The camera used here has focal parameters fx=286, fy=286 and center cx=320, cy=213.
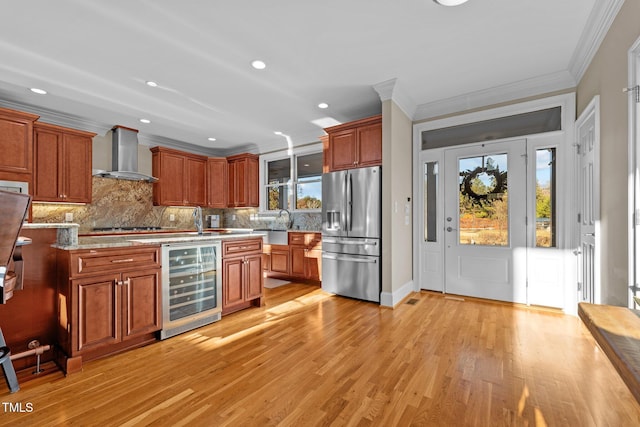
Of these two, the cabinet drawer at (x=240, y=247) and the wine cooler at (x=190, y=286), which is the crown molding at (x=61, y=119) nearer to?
the wine cooler at (x=190, y=286)

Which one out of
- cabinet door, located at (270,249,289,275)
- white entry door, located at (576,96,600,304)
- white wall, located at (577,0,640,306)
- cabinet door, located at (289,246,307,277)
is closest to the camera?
white wall, located at (577,0,640,306)

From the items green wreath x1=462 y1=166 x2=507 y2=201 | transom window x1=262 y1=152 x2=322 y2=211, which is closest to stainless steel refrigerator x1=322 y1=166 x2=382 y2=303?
green wreath x1=462 y1=166 x2=507 y2=201

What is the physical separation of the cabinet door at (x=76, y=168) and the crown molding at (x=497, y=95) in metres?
5.11

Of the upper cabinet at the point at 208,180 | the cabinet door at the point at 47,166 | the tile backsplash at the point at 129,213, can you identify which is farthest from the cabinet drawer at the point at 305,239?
the cabinet door at the point at 47,166

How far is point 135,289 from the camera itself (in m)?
2.39

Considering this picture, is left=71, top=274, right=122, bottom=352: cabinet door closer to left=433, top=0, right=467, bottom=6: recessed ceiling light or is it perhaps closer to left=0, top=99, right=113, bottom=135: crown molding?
left=433, top=0, right=467, bottom=6: recessed ceiling light

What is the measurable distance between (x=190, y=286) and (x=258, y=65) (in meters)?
2.37

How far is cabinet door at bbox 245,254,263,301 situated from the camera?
336 cm

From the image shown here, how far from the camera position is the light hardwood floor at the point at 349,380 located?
1598 millimetres

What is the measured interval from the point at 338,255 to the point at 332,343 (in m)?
1.62

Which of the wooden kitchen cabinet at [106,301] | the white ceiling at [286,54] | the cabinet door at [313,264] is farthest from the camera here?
the cabinet door at [313,264]

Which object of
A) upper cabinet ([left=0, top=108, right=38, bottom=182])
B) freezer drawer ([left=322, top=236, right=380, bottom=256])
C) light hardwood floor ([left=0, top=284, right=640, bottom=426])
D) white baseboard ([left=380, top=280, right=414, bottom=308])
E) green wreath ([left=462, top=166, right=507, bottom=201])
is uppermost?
upper cabinet ([left=0, top=108, right=38, bottom=182])

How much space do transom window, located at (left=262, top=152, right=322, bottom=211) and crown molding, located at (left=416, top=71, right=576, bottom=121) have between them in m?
2.14

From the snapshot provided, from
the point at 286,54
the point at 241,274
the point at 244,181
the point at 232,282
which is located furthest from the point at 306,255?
the point at 286,54
